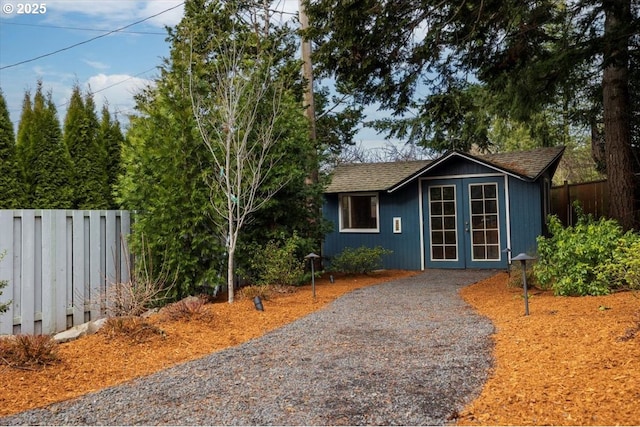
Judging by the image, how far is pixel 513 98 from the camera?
936 centimetres

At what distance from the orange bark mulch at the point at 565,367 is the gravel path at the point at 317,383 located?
172 millimetres

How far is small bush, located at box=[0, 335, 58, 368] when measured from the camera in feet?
12.4

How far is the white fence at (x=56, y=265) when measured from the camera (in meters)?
5.38

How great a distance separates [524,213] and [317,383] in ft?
29.5

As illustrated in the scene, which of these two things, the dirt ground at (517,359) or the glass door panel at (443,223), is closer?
the dirt ground at (517,359)

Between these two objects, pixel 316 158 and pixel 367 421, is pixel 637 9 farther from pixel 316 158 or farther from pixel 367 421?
pixel 367 421

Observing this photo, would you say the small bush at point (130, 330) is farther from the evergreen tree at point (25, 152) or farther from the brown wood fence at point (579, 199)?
the brown wood fence at point (579, 199)

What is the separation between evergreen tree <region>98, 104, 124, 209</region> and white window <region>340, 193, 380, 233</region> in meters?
5.81

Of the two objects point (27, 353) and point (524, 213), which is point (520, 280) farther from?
point (27, 353)

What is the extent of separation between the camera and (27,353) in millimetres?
3840

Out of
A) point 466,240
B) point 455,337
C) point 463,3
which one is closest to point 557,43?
point 463,3

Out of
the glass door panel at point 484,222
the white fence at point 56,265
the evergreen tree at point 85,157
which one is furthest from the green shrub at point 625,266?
the evergreen tree at point 85,157

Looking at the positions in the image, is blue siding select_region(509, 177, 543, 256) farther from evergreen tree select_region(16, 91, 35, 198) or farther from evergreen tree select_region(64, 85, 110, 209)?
evergreen tree select_region(16, 91, 35, 198)

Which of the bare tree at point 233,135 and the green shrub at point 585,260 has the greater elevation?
the bare tree at point 233,135
